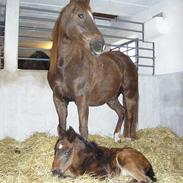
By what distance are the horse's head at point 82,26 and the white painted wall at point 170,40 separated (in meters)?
2.81

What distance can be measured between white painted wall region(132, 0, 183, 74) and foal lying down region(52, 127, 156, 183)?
3134mm

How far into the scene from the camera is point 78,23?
118 inches

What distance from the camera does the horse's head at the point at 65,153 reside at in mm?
2463

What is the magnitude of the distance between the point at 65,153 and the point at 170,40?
378 centimetres

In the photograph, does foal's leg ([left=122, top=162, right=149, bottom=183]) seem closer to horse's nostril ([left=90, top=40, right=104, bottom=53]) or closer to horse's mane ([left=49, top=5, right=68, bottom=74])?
horse's nostril ([left=90, top=40, right=104, bottom=53])

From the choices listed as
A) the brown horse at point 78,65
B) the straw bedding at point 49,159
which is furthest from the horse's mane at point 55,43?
the straw bedding at point 49,159

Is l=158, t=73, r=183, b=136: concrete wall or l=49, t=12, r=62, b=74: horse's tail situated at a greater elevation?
l=49, t=12, r=62, b=74: horse's tail

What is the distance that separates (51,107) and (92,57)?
1768 mm

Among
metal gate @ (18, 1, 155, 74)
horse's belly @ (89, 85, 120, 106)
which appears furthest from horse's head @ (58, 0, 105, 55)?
metal gate @ (18, 1, 155, 74)

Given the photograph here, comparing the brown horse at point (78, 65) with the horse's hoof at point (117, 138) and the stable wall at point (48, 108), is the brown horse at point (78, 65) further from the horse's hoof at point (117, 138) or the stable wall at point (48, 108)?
the stable wall at point (48, 108)

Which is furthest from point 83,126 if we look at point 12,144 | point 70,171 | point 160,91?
point 160,91

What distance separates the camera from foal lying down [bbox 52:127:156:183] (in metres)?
2.48

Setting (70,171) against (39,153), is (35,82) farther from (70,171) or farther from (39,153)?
(70,171)

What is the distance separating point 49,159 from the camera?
2973 mm
